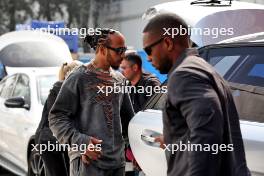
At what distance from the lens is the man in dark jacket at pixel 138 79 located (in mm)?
5832

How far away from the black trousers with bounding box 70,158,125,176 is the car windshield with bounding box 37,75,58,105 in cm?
347

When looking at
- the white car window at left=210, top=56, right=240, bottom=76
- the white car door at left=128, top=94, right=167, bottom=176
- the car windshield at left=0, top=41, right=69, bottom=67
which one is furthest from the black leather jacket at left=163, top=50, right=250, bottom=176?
the car windshield at left=0, top=41, right=69, bottom=67

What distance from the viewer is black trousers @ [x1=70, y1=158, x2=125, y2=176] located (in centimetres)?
393

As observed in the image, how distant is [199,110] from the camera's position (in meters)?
2.44

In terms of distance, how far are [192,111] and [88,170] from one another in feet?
5.36

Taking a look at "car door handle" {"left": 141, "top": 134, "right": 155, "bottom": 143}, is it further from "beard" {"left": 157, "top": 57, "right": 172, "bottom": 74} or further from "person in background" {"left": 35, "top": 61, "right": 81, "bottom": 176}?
"person in background" {"left": 35, "top": 61, "right": 81, "bottom": 176}

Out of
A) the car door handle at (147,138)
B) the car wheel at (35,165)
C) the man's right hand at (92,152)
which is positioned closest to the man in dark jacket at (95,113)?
the man's right hand at (92,152)

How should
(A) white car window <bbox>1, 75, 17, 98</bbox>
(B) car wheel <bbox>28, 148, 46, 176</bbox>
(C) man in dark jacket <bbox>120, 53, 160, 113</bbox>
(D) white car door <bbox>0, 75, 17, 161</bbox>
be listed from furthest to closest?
(A) white car window <bbox>1, 75, 17, 98</bbox> → (D) white car door <bbox>0, 75, 17, 161</bbox> → (B) car wheel <bbox>28, 148, 46, 176</bbox> → (C) man in dark jacket <bbox>120, 53, 160, 113</bbox>

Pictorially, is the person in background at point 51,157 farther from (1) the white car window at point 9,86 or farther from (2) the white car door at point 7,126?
(1) the white car window at point 9,86

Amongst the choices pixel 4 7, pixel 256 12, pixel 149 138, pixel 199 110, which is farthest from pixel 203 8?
pixel 4 7

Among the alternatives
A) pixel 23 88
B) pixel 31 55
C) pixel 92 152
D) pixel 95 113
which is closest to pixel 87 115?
pixel 95 113

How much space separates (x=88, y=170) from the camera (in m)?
3.93

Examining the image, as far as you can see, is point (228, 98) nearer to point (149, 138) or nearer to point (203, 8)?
point (149, 138)

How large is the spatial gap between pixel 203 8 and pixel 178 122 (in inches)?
124
